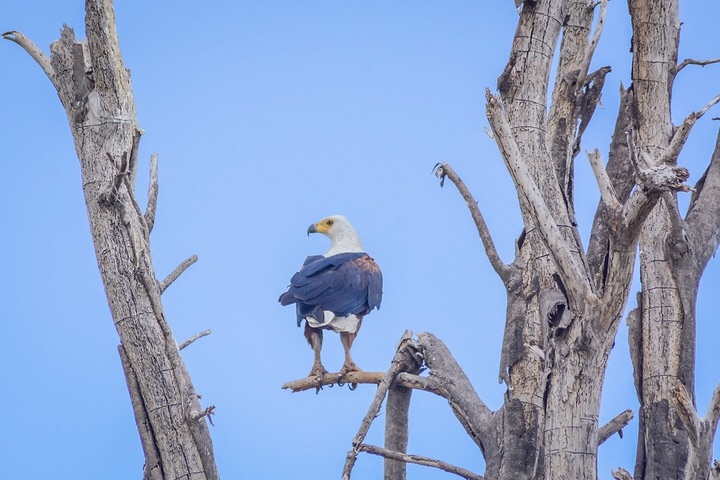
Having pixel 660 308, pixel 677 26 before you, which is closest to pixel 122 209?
pixel 660 308

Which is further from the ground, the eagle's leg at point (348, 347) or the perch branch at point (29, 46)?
the perch branch at point (29, 46)

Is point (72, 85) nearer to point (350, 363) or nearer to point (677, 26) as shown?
point (350, 363)

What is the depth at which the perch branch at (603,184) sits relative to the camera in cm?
409

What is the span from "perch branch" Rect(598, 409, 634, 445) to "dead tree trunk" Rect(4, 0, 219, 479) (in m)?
2.13

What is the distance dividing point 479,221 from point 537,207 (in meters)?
1.61

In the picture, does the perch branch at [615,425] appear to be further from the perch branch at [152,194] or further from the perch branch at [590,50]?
the perch branch at [152,194]

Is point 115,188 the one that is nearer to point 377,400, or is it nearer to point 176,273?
point 176,273

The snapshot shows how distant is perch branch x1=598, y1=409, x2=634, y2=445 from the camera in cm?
555

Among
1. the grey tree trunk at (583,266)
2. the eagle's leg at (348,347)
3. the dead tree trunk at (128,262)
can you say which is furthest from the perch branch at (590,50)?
the eagle's leg at (348,347)

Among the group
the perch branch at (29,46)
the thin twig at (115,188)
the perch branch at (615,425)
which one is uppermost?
the perch branch at (29,46)

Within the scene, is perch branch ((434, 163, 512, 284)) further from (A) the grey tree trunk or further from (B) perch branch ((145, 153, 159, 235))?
(B) perch branch ((145, 153, 159, 235))

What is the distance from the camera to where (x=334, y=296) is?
7.48m

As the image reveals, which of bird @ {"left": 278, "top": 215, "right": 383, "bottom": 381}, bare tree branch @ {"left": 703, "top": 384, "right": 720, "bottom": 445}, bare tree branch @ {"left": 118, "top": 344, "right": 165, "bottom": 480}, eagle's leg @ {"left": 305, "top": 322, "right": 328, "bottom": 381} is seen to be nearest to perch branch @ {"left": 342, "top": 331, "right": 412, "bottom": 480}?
bare tree branch @ {"left": 118, "top": 344, "right": 165, "bottom": 480}

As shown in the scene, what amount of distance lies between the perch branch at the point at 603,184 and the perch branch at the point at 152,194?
8.38ft
